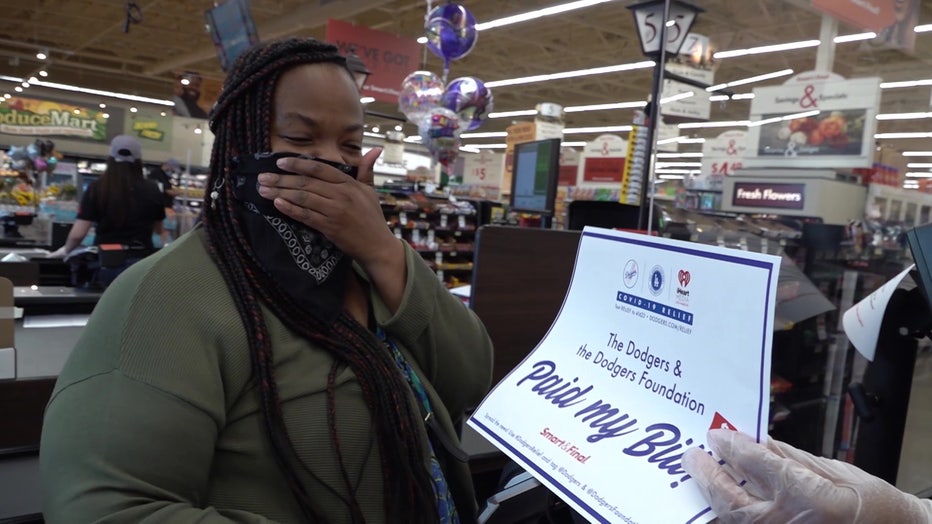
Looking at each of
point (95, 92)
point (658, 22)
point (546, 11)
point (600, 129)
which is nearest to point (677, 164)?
point (600, 129)

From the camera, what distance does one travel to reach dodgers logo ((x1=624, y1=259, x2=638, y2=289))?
0.83m

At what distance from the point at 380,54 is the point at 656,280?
782 centimetres

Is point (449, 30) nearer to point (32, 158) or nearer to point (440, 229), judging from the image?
point (440, 229)

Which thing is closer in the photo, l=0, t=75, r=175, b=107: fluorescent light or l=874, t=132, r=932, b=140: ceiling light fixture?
l=874, t=132, r=932, b=140: ceiling light fixture

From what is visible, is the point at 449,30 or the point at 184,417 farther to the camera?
the point at 449,30

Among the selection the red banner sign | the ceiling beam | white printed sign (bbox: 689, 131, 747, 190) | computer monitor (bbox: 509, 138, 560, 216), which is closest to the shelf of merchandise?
the red banner sign

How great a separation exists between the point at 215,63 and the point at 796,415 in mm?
17896

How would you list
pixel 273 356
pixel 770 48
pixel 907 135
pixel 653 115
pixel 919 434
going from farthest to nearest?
pixel 907 135 → pixel 770 48 → pixel 919 434 → pixel 653 115 → pixel 273 356

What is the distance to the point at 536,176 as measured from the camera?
11.2 feet

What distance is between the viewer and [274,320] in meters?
0.98

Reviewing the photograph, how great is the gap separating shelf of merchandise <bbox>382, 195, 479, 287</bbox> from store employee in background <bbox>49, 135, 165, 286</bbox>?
235cm

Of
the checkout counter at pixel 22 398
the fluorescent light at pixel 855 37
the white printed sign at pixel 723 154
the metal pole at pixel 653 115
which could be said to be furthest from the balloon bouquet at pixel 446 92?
the fluorescent light at pixel 855 37

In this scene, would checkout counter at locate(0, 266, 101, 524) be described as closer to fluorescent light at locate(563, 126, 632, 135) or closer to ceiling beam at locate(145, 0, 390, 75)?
ceiling beam at locate(145, 0, 390, 75)

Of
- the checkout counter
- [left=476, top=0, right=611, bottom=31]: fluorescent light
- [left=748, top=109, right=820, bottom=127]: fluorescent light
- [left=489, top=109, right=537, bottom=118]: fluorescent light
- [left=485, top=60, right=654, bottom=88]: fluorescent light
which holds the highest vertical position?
[left=485, top=60, right=654, bottom=88]: fluorescent light
